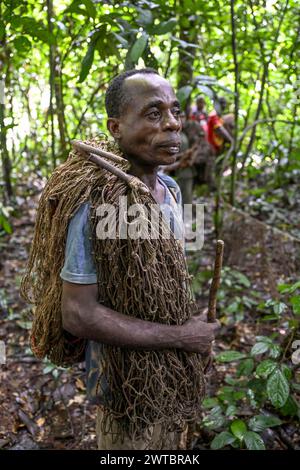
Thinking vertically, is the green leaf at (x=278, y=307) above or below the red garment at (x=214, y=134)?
below

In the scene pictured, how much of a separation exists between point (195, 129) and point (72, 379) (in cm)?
366

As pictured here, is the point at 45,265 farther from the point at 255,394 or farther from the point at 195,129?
the point at 195,129

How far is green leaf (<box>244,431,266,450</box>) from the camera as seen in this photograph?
79.2 inches

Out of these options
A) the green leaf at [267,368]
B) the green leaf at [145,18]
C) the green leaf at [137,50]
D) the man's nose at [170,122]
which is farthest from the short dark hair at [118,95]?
the green leaf at [267,368]

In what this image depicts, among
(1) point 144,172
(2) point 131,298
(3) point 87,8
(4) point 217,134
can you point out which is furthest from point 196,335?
(4) point 217,134

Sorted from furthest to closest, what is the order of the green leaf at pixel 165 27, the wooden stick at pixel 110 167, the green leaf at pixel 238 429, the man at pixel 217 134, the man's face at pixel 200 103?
the man's face at pixel 200 103, the man at pixel 217 134, the green leaf at pixel 165 27, the green leaf at pixel 238 429, the wooden stick at pixel 110 167

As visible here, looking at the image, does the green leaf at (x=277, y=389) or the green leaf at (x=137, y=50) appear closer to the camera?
the green leaf at (x=277, y=389)

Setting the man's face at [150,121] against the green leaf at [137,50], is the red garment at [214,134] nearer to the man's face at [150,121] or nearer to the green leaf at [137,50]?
the green leaf at [137,50]

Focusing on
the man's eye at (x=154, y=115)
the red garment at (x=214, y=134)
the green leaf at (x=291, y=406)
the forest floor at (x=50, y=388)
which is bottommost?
the forest floor at (x=50, y=388)

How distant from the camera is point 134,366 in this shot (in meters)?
1.42

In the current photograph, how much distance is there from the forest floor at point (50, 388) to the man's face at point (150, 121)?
1758 mm

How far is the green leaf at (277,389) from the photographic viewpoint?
6.41 feet

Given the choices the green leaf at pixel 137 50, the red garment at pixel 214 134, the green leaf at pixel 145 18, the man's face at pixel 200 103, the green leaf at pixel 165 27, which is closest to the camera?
the green leaf at pixel 137 50

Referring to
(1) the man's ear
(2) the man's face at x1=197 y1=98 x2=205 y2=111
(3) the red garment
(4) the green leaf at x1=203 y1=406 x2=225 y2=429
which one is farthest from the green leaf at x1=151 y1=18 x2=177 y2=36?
(2) the man's face at x1=197 y1=98 x2=205 y2=111
